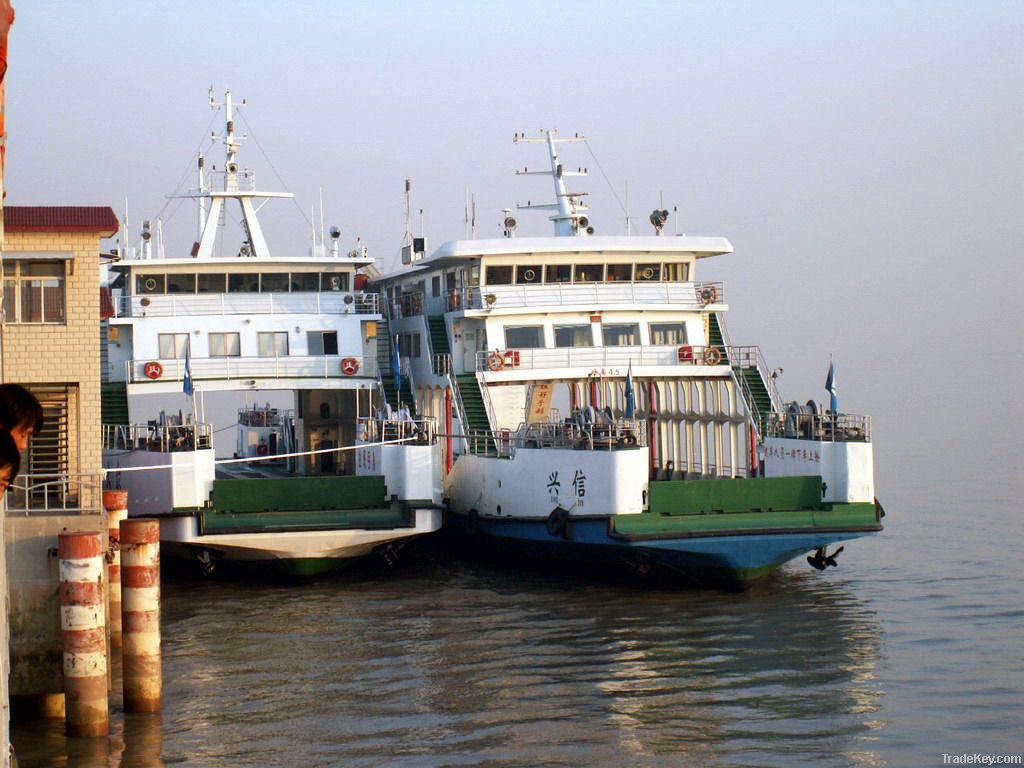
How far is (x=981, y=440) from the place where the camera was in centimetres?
6775

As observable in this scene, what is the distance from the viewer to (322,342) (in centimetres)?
3030

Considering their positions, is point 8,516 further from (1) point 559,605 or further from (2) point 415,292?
(2) point 415,292

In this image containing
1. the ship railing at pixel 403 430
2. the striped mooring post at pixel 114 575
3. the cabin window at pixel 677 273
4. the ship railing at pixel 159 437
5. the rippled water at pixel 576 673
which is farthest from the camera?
the cabin window at pixel 677 273

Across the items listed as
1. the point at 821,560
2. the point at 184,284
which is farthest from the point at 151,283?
the point at 821,560

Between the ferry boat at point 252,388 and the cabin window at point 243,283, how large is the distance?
0.03 m

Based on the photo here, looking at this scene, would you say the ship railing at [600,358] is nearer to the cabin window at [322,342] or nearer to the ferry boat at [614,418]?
the ferry boat at [614,418]

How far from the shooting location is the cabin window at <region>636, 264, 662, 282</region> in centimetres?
2953

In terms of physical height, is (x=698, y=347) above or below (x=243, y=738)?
above

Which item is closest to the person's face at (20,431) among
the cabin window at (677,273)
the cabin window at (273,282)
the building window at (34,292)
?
the building window at (34,292)

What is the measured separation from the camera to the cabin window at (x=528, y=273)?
28984mm

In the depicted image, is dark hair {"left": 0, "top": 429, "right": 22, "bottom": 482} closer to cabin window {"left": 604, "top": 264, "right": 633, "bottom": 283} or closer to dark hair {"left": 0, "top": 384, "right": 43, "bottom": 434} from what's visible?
dark hair {"left": 0, "top": 384, "right": 43, "bottom": 434}

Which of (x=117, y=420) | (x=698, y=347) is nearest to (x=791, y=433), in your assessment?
(x=698, y=347)

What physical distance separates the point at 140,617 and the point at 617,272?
1571cm

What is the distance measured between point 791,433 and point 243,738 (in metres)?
12.8
